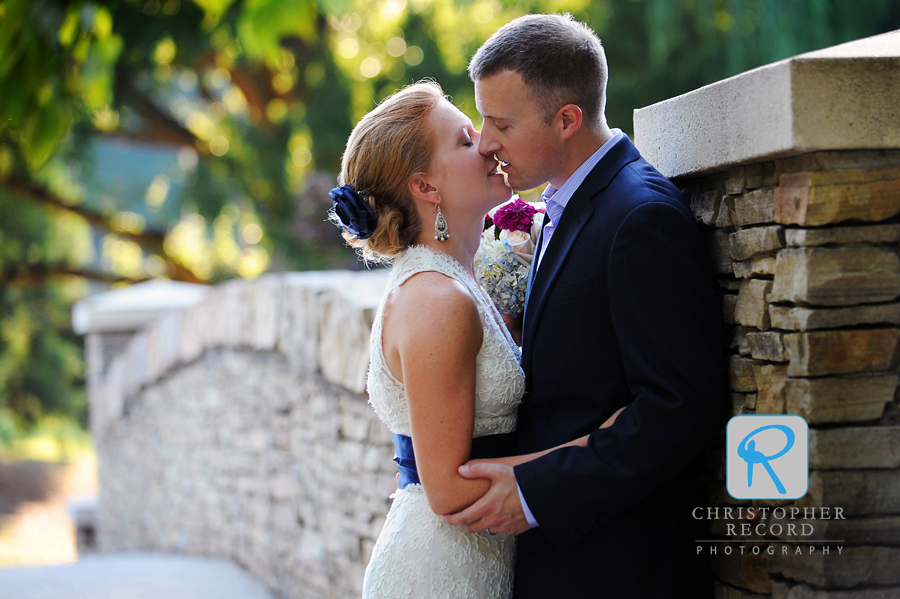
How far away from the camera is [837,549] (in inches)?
58.2

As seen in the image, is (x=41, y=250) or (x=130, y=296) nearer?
(x=130, y=296)

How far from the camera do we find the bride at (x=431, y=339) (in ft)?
5.77

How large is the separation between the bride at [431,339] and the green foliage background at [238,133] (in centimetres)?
510

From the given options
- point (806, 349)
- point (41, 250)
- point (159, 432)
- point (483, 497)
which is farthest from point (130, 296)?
point (806, 349)

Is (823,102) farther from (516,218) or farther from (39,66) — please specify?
(39,66)

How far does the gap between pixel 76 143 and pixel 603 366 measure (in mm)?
9712

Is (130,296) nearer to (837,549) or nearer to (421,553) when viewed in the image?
(421,553)

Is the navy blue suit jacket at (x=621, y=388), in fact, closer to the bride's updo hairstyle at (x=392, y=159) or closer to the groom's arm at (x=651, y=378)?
the groom's arm at (x=651, y=378)

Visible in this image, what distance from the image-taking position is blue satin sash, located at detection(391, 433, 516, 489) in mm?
1858

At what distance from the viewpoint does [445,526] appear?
1.91m

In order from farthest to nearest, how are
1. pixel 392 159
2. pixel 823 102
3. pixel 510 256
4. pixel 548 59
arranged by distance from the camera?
pixel 510 256, pixel 392 159, pixel 548 59, pixel 823 102

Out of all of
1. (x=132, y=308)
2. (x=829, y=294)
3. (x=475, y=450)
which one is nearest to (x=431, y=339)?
(x=475, y=450)

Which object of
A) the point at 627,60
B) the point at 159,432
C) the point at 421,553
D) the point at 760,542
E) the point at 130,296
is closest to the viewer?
the point at 760,542
